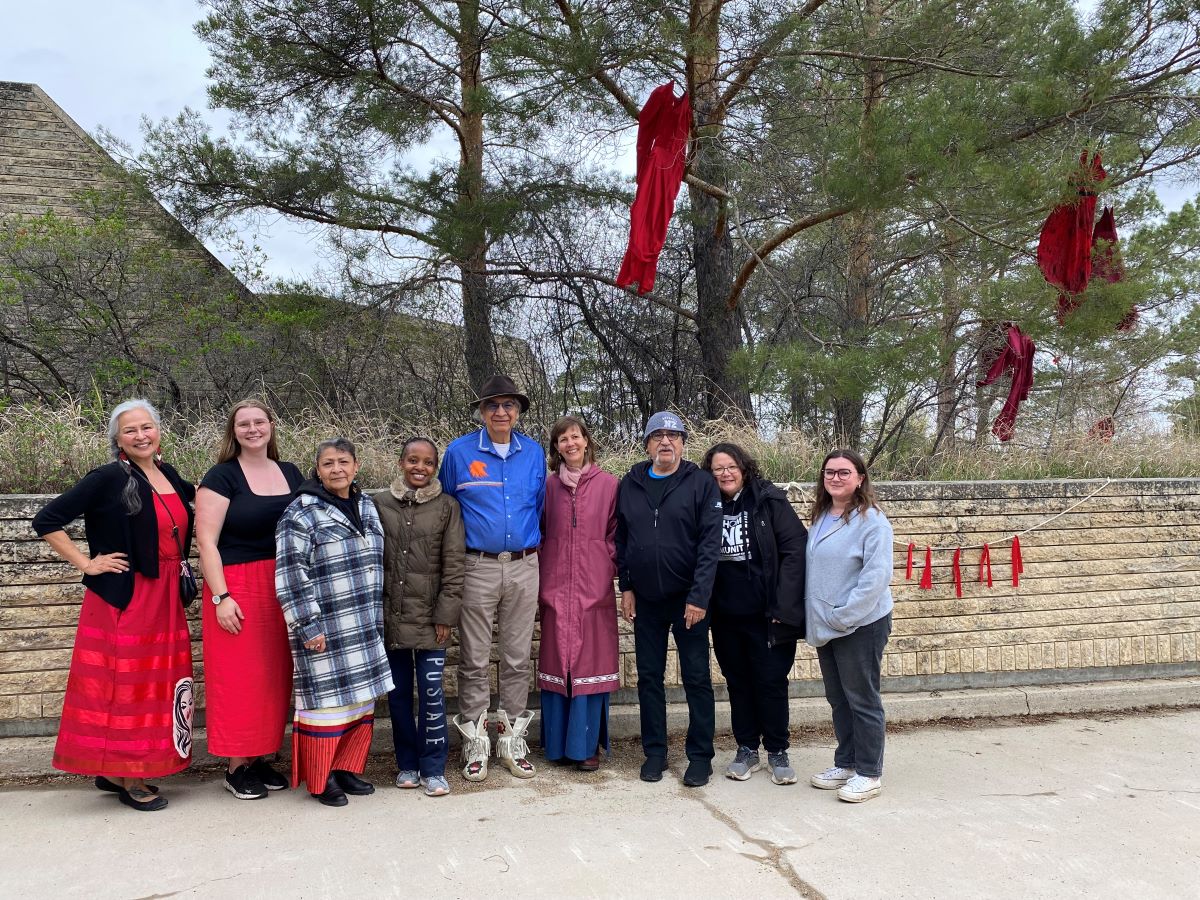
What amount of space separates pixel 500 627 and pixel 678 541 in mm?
1033

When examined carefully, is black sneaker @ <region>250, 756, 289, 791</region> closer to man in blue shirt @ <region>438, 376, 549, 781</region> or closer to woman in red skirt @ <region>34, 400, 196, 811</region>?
woman in red skirt @ <region>34, 400, 196, 811</region>

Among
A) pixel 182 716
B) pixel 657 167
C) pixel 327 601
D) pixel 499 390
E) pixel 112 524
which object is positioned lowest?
pixel 182 716

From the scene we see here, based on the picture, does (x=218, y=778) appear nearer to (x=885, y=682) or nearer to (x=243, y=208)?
(x=885, y=682)

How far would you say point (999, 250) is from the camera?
948cm

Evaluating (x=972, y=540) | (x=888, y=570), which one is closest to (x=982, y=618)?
(x=972, y=540)

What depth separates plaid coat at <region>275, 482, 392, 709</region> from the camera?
13.5 ft

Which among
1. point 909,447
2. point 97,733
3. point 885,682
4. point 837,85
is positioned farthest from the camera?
point 837,85

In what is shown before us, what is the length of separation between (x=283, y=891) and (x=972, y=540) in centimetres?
463

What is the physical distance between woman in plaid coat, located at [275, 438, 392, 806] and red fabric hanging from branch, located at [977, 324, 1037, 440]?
6.33 metres

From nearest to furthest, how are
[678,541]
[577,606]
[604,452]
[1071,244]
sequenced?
[678,541] → [577,606] → [604,452] → [1071,244]

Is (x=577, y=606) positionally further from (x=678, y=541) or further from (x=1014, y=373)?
(x=1014, y=373)

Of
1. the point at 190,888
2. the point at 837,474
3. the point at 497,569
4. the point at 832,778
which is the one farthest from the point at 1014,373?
the point at 190,888

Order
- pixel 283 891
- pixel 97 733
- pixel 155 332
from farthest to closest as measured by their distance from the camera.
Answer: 1. pixel 155 332
2. pixel 97 733
3. pixel 283 891

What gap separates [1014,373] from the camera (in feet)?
29.0
